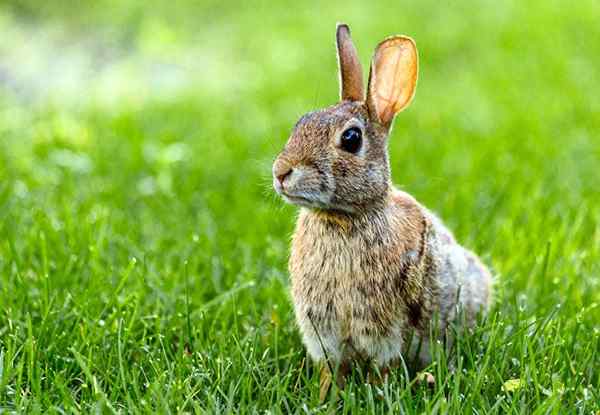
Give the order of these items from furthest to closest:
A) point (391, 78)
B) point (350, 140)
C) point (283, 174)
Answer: point (391, 78) → point (350, 140) → point (283, 174)

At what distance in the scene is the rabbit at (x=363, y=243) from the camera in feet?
9.62

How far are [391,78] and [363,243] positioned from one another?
561mm

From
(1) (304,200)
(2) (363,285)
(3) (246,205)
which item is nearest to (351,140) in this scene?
(1) (304,200)

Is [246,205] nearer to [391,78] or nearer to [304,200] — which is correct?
[391,78]

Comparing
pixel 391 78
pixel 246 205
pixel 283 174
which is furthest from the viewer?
pixel 246 205

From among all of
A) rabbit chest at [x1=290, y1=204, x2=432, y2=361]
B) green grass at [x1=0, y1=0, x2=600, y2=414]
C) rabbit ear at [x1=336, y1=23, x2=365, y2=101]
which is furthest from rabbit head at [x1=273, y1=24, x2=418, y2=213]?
green grass at [x1=0, y1=0, x2=600, y2=414]

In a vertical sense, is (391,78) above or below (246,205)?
above

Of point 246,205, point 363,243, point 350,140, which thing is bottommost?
point 246,205

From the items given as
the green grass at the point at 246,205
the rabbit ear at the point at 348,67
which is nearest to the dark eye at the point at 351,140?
the rabbit ear at the point at 348,67

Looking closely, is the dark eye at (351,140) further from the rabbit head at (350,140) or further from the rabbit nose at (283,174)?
the rabbit nose at (283,174)

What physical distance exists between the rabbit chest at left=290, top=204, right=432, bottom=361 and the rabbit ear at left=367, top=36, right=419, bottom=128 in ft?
1.16

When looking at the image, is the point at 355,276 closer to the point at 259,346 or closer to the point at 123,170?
the point at 259,346

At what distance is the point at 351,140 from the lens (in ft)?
9.70

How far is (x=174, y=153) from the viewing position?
5348 millimetres
